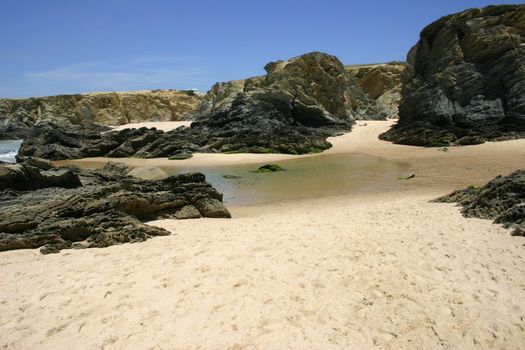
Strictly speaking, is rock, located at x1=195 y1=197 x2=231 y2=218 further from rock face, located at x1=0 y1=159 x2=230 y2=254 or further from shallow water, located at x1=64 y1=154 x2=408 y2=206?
shallow water, located at x1=64 y1=154 x2=408 y2=206

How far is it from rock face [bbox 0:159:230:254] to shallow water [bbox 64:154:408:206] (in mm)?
3109

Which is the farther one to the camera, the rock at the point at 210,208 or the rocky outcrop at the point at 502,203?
the rock at the point at 210,208

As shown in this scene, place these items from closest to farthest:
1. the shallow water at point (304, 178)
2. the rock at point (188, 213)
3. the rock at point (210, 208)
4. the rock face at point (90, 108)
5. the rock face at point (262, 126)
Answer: the rock at point (188, 213) → the rock at point (210, 208) → the shallow water at point (304, 178) → the rock face at point (262, 126) → the rock face at point (90, 108)

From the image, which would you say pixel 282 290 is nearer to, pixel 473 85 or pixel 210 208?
pixel 210 208

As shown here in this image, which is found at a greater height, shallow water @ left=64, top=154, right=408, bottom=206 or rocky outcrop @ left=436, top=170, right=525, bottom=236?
rocky outcrop @ left=436, top=170, right=525, bottom=236

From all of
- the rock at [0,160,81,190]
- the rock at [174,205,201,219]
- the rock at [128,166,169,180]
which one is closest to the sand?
the rock at [174,205,201,219]

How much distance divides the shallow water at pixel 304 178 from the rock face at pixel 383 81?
32.3 metres

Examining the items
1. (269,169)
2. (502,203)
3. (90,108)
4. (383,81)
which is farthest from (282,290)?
(90,108)

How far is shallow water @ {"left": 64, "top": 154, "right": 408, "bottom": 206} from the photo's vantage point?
1402 centimetres

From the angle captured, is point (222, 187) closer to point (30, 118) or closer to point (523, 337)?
point (523, 337)

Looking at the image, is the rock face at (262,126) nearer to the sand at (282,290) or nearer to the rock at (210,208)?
the rock at (210,208)

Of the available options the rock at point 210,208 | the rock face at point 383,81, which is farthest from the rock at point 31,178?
the rock face at point 383,81

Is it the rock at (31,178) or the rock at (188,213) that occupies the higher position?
the rock at (31,178)

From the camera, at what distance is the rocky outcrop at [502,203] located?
24.4 ft
